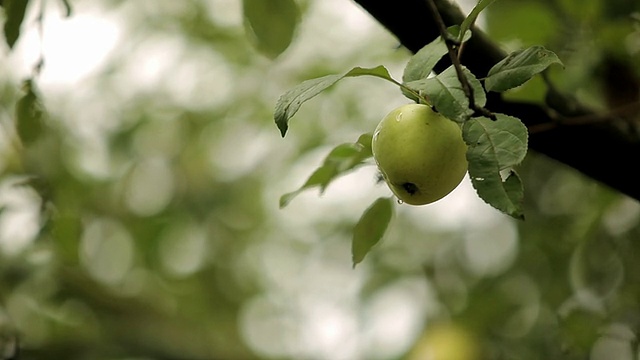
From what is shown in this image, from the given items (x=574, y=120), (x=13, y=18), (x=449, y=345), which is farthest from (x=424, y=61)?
(x=449, y=345)

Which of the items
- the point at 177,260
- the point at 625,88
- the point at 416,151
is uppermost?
Answer: the point at 416,151

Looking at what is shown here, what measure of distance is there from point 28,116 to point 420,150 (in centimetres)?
48

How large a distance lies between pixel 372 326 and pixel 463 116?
165 cm

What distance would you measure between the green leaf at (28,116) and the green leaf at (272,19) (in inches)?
9.9

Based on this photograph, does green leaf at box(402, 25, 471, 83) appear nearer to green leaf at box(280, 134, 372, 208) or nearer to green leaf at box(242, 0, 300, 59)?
green leaf at box(280, 134, 372, 208)

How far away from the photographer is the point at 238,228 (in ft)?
8.26

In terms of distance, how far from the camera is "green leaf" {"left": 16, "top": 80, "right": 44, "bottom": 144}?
36.4 inches

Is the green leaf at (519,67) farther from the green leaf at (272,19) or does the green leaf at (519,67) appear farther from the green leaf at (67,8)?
the green leaf at (67,8)

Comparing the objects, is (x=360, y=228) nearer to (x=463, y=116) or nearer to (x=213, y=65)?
(x=463, y=116)

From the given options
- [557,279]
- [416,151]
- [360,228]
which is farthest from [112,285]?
[416,151]

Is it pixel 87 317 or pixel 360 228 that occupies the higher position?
pixel 360 228

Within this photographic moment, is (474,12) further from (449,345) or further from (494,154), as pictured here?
(449,345)

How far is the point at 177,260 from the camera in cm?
238

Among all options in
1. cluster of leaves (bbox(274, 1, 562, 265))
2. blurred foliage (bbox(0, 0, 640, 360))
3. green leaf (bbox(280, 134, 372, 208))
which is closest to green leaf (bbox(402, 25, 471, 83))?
cluster of leaves (bbox(274, 1, 562, 265))
